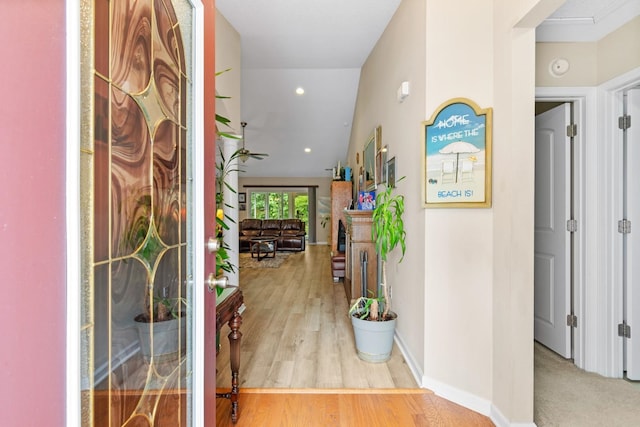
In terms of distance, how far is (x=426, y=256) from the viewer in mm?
2109

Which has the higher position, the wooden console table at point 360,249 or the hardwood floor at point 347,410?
the wooden console table at point 360,249

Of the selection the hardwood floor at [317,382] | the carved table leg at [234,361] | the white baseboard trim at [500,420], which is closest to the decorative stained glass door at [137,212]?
the carved table leg at [234,361]

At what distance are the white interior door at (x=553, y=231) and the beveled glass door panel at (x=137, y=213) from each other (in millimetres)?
2733

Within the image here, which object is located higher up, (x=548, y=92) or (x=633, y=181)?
(x=548, y=92)

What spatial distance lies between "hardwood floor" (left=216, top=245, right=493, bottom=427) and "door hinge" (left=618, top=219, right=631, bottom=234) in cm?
161

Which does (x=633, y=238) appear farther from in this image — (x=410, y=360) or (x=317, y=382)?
(x=317, y=382)

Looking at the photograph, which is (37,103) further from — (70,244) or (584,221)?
(584,221)

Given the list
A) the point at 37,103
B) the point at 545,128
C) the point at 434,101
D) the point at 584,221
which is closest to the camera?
the point at 37,103

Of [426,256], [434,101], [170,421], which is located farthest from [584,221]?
[170,421]

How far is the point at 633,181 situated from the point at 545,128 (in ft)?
2.47

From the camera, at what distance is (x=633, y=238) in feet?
7.41

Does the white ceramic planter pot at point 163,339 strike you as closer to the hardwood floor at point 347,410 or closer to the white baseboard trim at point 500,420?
the hardwood floor at point 347,410

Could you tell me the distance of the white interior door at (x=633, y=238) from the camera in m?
2.24

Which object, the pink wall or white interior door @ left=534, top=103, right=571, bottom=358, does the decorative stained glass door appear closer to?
the pink wall
